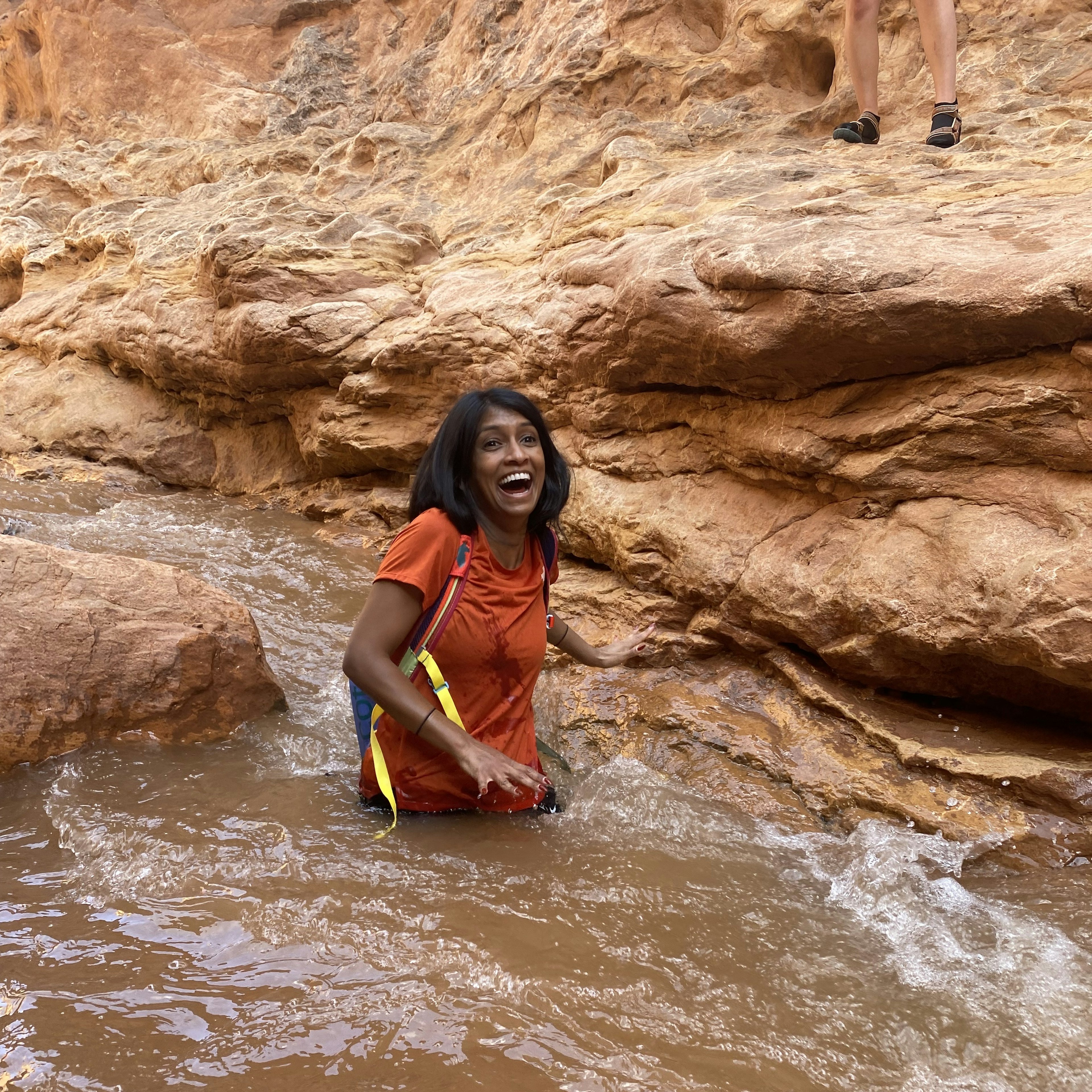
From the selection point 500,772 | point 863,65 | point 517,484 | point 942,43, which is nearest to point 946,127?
point 942,43

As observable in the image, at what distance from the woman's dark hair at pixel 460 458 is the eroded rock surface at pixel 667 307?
1157 millimetres

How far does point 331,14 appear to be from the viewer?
1079 cm

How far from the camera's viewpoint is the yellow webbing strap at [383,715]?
7.72ft

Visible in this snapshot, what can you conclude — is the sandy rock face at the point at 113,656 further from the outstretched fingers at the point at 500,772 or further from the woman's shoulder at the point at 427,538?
the outstretched fingers at the point at 500,772

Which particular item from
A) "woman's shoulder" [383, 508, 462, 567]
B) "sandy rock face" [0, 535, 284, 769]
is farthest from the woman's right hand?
"sandy rock face" [0, 535, 284, 769]

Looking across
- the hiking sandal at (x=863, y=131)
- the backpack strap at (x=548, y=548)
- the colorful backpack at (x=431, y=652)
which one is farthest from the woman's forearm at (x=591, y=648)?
the hiking sandal at (x=863, y=131)

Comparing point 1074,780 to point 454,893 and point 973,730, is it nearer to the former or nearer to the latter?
point 973,730

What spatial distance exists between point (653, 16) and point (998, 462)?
4995 mm

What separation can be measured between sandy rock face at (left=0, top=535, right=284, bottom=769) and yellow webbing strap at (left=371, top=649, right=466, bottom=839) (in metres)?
0.78

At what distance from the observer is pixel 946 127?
4195 millimetres

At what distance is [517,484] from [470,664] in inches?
19.5

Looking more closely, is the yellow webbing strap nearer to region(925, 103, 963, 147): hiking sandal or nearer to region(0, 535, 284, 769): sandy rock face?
region(0, 535, 284, 769): sandy rock face

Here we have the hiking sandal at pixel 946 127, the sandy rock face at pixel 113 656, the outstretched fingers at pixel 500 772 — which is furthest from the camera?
the hiking sandal at pixel 946 127

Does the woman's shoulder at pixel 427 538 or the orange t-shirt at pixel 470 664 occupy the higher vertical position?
the woman's shoulder at pixel 427 538
